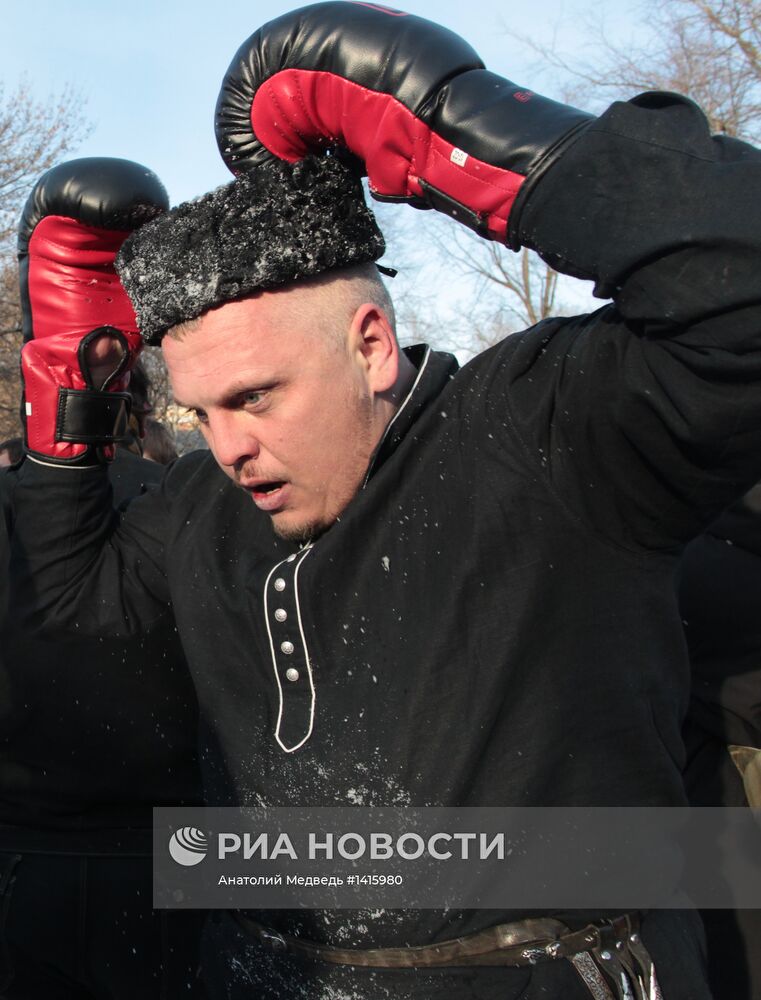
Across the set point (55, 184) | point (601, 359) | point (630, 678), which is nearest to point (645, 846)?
point (630, 678)

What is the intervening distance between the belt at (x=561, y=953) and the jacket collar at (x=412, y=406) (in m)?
0.74

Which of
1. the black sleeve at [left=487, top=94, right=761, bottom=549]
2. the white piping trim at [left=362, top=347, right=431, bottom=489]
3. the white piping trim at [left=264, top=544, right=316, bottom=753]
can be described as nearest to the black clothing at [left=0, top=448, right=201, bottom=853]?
the white piping trim at [left=264, top=544, right=316, bottom=753]

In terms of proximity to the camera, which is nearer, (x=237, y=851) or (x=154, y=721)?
(x=237, y=851)

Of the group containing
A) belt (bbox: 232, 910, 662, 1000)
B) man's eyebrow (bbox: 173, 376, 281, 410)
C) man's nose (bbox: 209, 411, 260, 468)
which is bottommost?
belt (bbox: 232, 910, 662, 1000)

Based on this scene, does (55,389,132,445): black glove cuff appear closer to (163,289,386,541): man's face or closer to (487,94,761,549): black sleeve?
(163,289,386,541): man's face

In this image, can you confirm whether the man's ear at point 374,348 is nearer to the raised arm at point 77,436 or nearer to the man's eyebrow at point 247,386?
the man's eyebrow at point 247,386

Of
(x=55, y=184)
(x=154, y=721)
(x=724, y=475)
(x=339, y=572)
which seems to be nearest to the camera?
(x=724, y=475)

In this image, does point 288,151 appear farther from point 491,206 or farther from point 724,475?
point 724,475

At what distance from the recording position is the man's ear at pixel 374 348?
1738mm

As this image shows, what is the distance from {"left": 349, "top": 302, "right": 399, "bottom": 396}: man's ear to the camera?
1.74 metres

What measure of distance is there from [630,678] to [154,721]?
154 centimetres

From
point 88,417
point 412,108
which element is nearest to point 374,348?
point 412,108

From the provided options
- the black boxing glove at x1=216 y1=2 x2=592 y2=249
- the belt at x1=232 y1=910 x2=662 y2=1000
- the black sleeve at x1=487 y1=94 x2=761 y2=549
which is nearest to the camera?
the black sleeve at x1=487 y1=94 x2=761 y2=549

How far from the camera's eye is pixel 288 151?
5.59ft
